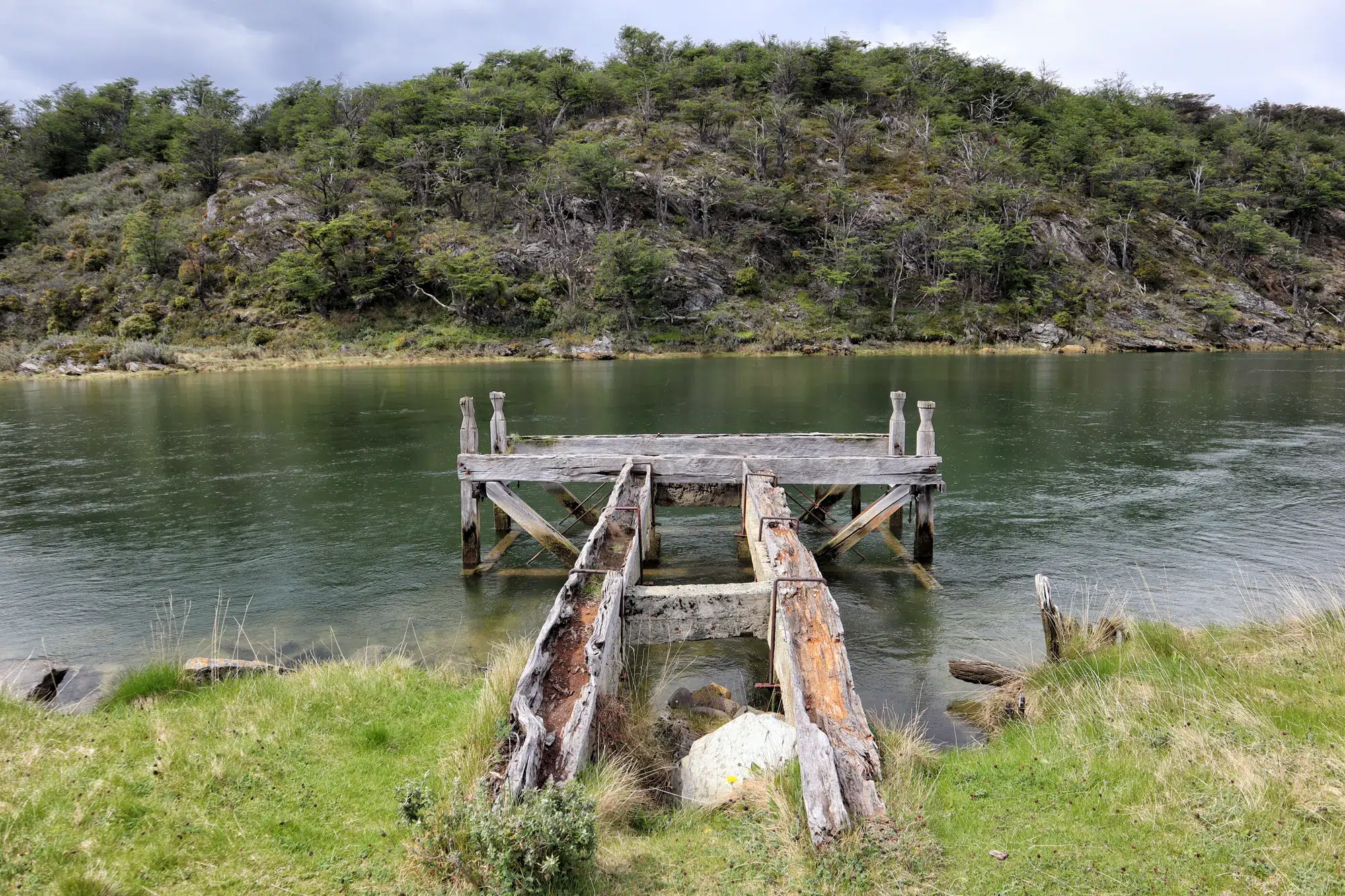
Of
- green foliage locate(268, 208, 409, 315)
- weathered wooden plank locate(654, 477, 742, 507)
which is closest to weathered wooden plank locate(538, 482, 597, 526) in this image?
weathered wooden plank locate(654, 477, 742, 507)

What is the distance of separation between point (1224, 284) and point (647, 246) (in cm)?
5793

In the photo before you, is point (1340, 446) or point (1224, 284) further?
point (1224, 284)

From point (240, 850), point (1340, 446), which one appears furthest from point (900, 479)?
point (1340, 446)

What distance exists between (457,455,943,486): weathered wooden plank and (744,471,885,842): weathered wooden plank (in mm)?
3781

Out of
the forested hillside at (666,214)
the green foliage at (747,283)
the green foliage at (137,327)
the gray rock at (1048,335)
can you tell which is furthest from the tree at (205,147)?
the gray rock at (1048,335)

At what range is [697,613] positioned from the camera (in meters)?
6.73

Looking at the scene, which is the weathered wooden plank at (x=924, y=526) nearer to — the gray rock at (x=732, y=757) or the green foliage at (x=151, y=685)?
the gray rock at (x=732, y=757)

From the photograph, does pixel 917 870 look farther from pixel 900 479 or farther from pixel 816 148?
pixel 816 148

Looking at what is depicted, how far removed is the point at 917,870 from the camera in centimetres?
379

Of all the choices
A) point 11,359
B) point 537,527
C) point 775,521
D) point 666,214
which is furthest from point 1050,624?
point 666,214

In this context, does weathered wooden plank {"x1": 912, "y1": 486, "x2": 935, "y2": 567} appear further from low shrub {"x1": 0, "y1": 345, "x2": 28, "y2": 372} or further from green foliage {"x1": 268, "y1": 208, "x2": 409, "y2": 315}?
green foliage {"x1": 268, "y1": 208, "x2": 409, "y2": 315}

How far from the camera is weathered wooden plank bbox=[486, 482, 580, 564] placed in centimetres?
1170

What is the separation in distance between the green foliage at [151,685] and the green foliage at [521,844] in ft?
14.3

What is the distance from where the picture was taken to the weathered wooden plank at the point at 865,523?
11.7 m
